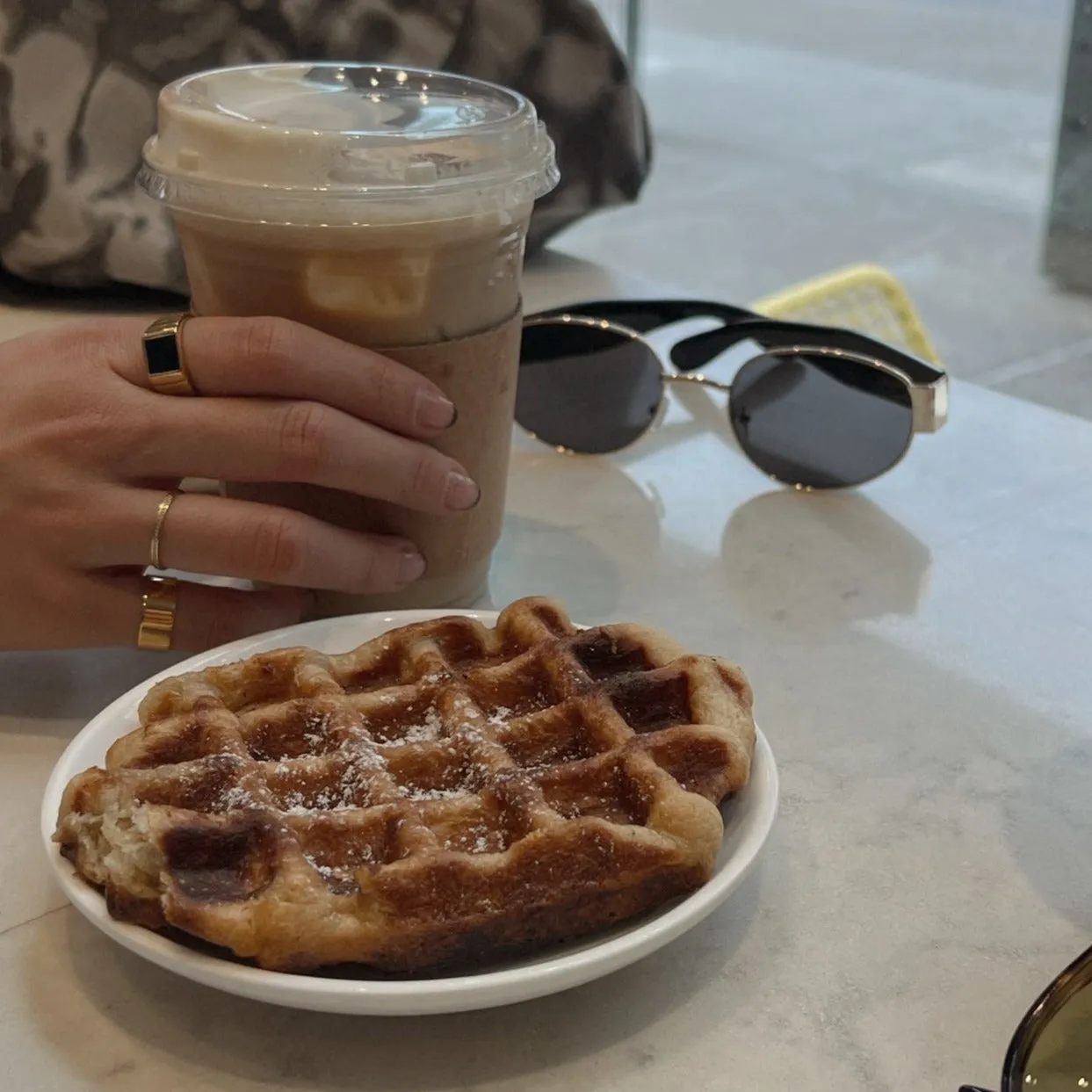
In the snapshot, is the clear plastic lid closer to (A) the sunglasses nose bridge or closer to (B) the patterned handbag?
(A) the sunglasses nose bridge

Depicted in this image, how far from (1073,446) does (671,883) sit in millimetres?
727

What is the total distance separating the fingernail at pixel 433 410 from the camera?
2.48 feet

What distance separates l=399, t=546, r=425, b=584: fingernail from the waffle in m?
Answer: 0.06

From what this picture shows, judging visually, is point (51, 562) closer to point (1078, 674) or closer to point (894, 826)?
point (894, 826)

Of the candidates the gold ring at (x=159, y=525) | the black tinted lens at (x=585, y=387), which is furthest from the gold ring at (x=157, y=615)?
the black tinted lens at (x=585, y=387)

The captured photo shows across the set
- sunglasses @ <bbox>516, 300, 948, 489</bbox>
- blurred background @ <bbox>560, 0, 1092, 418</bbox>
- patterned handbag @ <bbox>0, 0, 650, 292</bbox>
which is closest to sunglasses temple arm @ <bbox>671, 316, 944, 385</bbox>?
sunglasses @ <bbox>516, 300, 948, 489</bbox>

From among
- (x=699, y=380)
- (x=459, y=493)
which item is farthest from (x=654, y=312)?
(x=459, y=493)

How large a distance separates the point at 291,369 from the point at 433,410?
0.27 ft

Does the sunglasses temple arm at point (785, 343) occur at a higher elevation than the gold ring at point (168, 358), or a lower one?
lower

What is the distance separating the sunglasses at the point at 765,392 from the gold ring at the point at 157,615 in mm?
451

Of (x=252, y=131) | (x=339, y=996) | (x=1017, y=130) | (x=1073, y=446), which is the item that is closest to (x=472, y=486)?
(x=252, y=131)

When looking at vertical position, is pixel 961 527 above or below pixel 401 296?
below

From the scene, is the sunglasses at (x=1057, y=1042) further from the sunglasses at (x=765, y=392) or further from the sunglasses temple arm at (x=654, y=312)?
the sunglasses temple arm at (x=654, y=312)

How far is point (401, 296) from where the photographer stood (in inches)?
29.2
